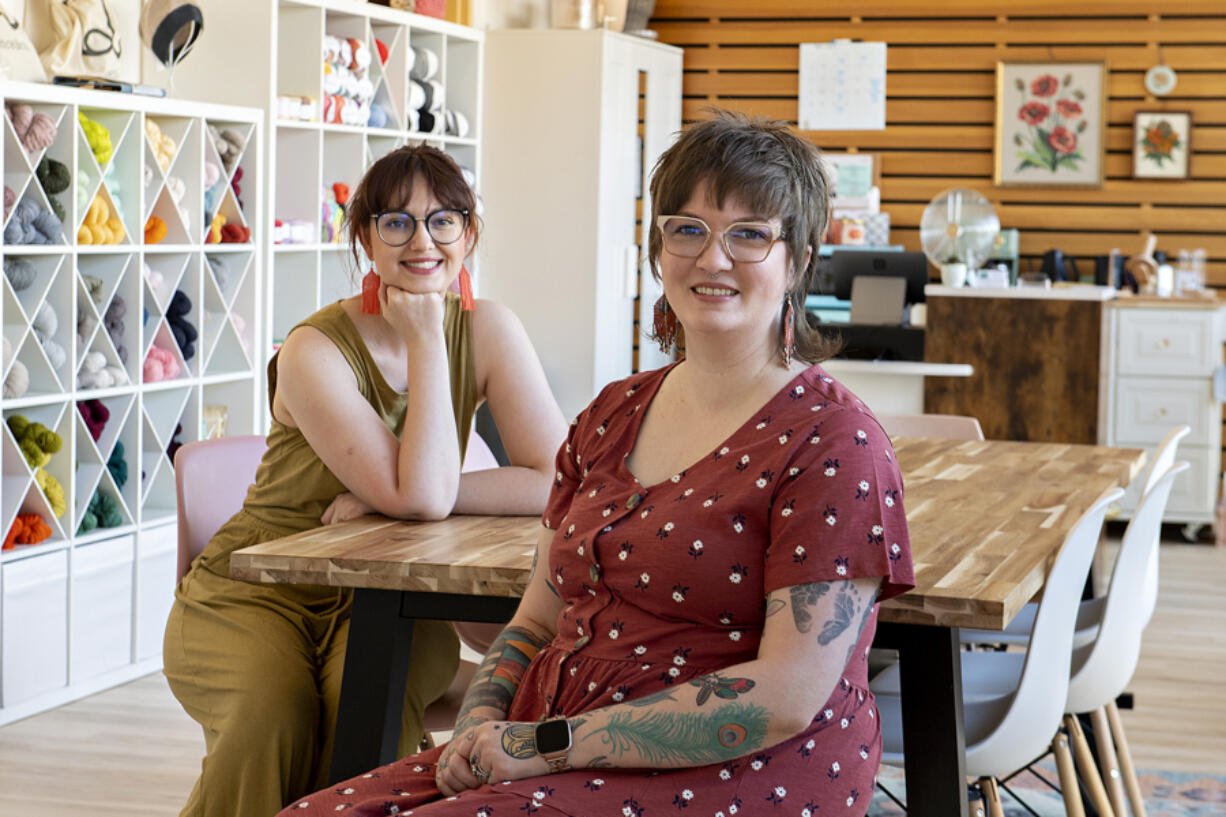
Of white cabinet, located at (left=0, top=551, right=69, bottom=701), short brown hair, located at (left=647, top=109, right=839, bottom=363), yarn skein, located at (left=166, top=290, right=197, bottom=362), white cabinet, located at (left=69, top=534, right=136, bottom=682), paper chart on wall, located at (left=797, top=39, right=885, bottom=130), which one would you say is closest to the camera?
short brown hair, located at (left=647, top=109, right=839, bottom=363)

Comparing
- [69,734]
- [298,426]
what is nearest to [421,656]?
[298,426]

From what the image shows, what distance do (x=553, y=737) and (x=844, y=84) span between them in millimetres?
6392

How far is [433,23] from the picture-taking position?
20.1 feet

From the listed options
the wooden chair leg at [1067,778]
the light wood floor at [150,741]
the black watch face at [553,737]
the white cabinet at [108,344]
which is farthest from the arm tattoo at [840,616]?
the white cabinet at [108,344]

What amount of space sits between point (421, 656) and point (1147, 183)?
584cm

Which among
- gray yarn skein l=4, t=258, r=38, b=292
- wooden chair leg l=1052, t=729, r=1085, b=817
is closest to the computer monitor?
gray yarn skein l=4, t=258, r=38, b=292

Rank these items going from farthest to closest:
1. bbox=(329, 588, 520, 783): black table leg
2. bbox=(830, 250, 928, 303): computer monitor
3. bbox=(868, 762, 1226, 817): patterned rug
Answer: bbox=(830, 250, 928, 303): computer monitor < bbox=(868, 762, 1226, 817): patterned rug < bbox=(329, 588, 520, 783): black table leg

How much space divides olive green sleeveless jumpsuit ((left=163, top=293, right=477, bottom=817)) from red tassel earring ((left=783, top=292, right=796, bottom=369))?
86 cm

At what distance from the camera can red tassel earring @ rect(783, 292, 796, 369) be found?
1.68m

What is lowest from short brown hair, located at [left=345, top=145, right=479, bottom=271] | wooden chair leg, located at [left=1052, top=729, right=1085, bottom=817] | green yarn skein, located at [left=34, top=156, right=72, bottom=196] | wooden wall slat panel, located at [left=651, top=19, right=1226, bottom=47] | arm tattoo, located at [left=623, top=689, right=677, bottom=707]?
wooden chair leg, located at [left=1052, top=729, right=1085, bottom=817]

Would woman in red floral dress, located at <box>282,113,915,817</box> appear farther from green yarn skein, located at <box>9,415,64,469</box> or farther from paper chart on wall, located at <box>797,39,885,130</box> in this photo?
paper chart on wall, located at <box>797,39,885,130</box>

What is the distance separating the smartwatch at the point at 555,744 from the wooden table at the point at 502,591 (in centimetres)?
43

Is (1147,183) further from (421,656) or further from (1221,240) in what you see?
(421,656)

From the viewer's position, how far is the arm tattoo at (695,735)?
1.51 metres
